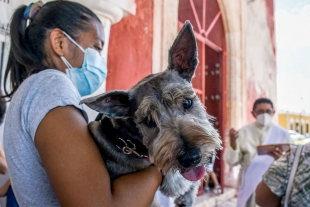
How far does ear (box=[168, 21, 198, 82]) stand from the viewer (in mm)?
1413

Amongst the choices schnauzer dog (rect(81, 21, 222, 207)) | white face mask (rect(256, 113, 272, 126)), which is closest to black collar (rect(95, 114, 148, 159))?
schnauzer dog (rect(81, 21, 222, 207))

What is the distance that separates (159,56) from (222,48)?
3.58m

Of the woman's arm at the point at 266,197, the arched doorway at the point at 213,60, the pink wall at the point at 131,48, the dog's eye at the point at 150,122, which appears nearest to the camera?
the dog's eye at the point at 150,122

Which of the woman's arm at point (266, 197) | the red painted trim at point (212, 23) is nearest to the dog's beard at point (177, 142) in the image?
the woman's arm at point (266, 197)

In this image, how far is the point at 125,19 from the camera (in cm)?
413

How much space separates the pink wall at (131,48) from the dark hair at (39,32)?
2246 mm

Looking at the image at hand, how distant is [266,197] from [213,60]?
5963 millimetres

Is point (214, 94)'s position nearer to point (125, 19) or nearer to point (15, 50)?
point (125, 19)

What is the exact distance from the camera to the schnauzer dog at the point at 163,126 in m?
1.29

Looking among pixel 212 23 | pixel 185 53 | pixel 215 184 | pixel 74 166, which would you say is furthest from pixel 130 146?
pixel 212 23

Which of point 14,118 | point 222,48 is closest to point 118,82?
point 14,118

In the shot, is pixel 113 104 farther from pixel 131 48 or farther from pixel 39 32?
pixel 131 48

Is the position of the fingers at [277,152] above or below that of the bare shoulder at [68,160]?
below

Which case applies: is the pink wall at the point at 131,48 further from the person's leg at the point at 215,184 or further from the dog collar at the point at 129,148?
the person's leg at the point at 215,184
